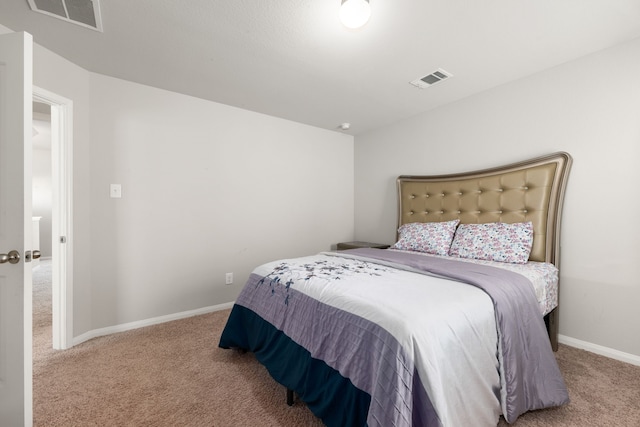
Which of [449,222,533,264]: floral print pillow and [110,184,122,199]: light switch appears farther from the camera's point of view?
[110,184,122,199]: light switch

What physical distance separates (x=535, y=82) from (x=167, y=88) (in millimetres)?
3364

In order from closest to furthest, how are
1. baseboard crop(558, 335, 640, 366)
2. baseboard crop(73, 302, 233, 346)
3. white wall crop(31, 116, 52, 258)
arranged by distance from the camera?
baseboard crop(558, 335, 640, 366) → baseboard crop(73, 302, 233, 346) → white wall crop(31, 116, 52, 258)

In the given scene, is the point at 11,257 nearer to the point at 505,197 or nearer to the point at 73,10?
the point at 73,10

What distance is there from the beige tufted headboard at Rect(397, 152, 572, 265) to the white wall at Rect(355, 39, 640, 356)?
0.40ft

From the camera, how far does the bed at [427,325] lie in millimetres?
1070

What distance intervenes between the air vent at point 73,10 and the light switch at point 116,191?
1.24 metres

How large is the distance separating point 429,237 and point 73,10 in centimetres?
314

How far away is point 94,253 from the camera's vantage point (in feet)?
7.88

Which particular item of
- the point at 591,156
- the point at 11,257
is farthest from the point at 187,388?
the point at 591,156

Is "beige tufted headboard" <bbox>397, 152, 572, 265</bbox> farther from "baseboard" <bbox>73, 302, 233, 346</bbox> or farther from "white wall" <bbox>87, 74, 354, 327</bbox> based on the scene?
"baseboard" <bbox>73, 302, 233, 346</bbox>

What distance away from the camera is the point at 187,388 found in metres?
1.71

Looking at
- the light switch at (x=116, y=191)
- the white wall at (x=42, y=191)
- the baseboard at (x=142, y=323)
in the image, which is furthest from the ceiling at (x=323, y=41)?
the white wall at (x=42, y=191)

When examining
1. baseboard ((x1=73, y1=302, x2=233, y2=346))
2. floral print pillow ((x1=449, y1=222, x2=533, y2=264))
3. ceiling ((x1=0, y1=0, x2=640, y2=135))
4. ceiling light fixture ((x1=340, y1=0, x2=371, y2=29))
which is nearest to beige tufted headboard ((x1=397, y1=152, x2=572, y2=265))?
floral print pillow ((x1=449, y1=222, x2=533, y2=264))

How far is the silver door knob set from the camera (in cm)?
116
